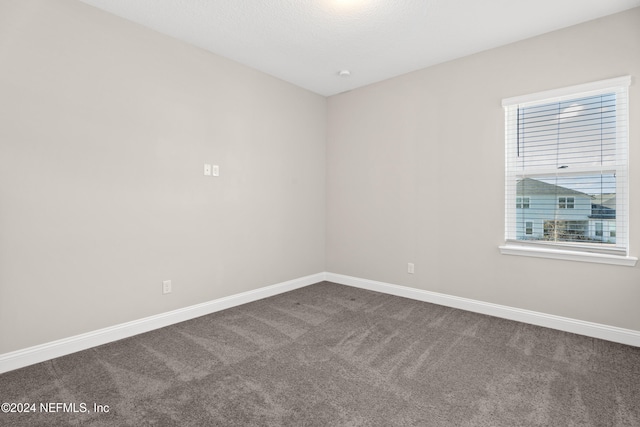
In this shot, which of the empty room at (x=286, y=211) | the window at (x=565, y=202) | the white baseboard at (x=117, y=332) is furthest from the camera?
the window at (x=565, y=202)

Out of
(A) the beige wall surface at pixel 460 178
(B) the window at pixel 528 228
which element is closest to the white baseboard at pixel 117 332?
(A) the beige wall surface at pixel 460 178

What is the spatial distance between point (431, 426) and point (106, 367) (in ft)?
6.97

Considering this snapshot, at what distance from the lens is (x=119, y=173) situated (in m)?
2.70

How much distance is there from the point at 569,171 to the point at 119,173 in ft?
12.9

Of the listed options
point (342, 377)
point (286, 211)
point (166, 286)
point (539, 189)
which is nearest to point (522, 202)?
point (539, 189)

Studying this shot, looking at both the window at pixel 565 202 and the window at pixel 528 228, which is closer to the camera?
the window at pixel 565 202

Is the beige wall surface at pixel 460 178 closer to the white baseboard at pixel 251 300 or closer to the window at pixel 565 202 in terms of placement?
the white baseboard at pixel 251 300

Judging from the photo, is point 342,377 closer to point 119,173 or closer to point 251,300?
point 251,300

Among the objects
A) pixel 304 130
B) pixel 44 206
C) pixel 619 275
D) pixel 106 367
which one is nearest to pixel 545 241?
pixel 619 275

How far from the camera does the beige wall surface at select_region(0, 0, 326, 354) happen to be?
2238 millimetres

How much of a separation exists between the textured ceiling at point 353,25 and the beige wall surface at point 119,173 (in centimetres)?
31

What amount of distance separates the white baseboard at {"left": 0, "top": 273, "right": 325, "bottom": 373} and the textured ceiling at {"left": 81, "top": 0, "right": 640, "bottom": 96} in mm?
2594

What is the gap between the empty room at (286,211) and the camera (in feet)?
6.64

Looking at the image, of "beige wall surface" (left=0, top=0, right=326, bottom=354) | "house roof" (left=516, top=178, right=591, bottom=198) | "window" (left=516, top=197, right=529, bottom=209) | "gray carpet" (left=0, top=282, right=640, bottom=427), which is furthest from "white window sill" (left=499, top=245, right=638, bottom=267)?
"beige wall surface" (left=0, top=0, right=326, bottom=354)
